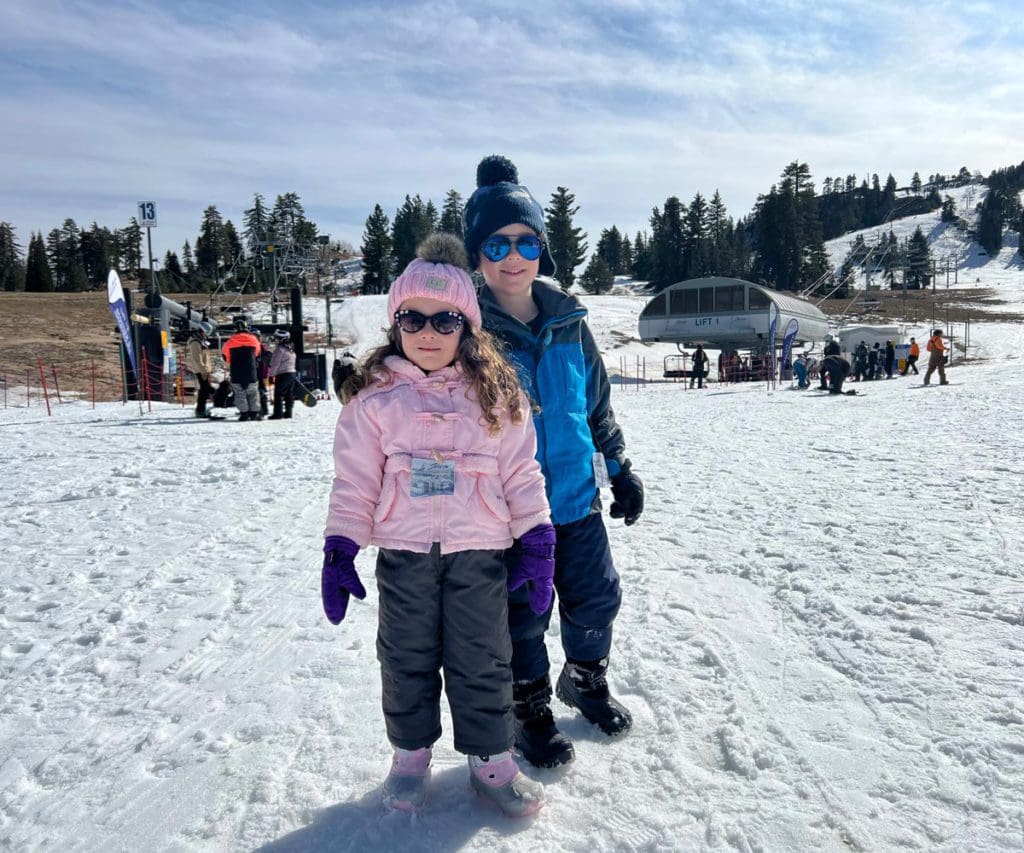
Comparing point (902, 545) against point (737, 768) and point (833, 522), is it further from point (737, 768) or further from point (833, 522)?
point (737, 768)

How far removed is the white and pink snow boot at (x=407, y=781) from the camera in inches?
76.8

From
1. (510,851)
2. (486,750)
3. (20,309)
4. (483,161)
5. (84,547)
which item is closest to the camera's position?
(510,851)

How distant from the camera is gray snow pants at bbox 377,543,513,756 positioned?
1912 millimetres

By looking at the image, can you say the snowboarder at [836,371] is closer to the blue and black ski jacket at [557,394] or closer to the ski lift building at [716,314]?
the blue and black ski jacket at [557,394]

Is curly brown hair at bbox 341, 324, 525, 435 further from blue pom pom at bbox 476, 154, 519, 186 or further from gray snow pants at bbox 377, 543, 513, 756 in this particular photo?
blue pom pom at bbox 476, 154, 519, 186

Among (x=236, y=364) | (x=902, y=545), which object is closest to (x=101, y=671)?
(x=902, y=545)

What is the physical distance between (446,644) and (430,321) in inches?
35.9

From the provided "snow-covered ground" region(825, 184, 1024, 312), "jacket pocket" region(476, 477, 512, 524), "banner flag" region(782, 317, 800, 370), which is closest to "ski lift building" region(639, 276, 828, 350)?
"banner flag" region(782, 317, 800, 370)

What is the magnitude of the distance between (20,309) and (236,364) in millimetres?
34114

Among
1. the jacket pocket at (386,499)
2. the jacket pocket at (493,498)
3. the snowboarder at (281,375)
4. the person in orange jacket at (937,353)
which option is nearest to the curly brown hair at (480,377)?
the jacket pocket at (493,498)

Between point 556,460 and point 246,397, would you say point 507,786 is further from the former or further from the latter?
point 246,397

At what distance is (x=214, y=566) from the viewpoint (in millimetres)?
4332

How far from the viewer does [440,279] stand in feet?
6.54

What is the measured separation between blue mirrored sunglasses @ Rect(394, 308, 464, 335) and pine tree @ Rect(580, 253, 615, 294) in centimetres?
7388
